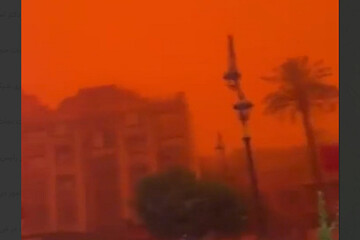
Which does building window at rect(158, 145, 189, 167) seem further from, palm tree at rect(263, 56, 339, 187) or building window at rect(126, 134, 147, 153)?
palm tree at rect(263, 56, 339, 187)

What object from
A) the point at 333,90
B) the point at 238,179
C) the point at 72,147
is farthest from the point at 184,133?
the point at 333,90

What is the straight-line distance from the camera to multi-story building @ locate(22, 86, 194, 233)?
1.78 meters

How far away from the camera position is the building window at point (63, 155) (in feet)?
5.88

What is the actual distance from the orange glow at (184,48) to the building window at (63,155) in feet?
0.48

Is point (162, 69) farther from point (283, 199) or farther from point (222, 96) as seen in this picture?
point (283, 199)

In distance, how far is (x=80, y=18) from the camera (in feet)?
5.87

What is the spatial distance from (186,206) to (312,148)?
46 cm

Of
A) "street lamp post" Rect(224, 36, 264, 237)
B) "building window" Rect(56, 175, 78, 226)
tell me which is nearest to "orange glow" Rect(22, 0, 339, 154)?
"street lamp post" Rect(224, 36, 264, 237)

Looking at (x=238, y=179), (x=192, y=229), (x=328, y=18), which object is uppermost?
(x=328, y=18)

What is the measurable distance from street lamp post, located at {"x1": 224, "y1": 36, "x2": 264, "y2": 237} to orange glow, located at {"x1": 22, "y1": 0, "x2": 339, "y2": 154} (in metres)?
0.02

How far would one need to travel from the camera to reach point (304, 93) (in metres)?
1.78

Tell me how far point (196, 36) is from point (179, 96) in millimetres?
209

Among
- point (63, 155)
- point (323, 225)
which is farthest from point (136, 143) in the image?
point (323, 225)

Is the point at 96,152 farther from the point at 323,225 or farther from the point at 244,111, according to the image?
the point at 323,225
